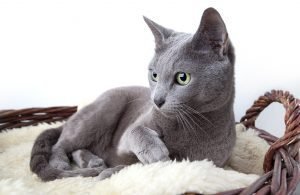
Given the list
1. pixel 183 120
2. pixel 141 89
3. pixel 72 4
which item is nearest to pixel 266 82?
pixel 141 89

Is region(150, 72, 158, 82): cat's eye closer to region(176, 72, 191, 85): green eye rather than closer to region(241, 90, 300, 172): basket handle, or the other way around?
region(176, 72, 191, 85): green eye

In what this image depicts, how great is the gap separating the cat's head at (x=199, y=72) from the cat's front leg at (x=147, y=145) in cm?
9

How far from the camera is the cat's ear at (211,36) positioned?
2.99 feet

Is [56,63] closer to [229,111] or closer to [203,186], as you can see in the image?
[229,111]

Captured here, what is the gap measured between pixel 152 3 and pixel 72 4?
35 centimetres

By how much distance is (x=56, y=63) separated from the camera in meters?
1.79

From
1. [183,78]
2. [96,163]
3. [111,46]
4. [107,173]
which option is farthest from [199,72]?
[111,46]

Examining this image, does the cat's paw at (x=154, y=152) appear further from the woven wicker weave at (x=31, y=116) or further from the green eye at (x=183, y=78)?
the woven wicker weave at (x=31, y=116)

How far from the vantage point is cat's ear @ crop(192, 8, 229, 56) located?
91 cm

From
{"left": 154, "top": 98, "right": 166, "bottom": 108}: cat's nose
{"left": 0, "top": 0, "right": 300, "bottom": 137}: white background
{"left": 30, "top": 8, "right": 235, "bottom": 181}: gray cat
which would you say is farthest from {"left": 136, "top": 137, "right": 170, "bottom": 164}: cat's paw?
{"left": 0, "top": 0, "right": 300, "bottom": 137}: white background

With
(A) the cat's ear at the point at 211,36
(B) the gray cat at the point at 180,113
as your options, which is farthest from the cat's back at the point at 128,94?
(A) the cat's ear at the point at 211,36

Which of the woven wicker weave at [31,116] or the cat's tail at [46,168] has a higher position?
the woven wicker weave at [31,116]

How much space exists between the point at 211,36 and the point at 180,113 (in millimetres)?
197

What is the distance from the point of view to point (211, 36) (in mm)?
940
